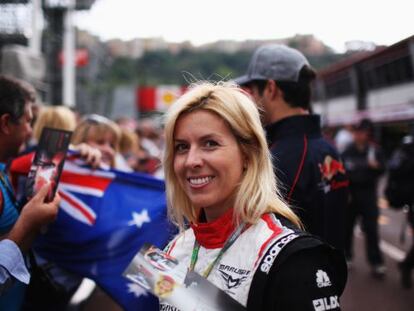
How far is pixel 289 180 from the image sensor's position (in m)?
2.50

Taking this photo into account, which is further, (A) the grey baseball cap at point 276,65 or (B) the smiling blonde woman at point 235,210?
(A) the grey baseball cap at point 276,65

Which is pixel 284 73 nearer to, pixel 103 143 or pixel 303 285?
pixel 303 285

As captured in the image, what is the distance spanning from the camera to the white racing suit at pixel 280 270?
1378 millimetres

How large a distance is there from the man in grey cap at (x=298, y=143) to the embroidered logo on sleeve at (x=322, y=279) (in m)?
1.00

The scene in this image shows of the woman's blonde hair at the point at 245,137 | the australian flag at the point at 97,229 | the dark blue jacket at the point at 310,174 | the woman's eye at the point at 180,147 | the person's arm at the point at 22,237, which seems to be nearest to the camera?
the woman's blonde hair at the point at 245,137

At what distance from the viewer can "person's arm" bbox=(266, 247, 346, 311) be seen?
1368 mm

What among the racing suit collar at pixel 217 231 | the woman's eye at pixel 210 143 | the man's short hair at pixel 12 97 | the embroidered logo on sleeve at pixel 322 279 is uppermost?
the man's short hair at pixel 12 97

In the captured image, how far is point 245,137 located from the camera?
66.7 inches

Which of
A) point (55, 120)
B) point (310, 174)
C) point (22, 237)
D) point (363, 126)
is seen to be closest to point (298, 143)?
point (310, 174)

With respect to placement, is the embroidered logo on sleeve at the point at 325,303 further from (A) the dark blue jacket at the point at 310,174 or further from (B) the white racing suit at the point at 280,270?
(A) the dark blue jacket at the point at 310,174

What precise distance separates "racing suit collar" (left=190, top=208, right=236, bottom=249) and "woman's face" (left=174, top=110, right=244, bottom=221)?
71 mm

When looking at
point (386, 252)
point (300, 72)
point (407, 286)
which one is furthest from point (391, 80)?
point (300, 72)

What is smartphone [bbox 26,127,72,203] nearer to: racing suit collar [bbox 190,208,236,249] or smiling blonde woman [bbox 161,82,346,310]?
smiling blonde woman [bbox 161,82,346,310]

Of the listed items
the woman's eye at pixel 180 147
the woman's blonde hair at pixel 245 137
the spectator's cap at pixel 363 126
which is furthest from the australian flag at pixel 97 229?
the spectator's cap at pixel 363 126
